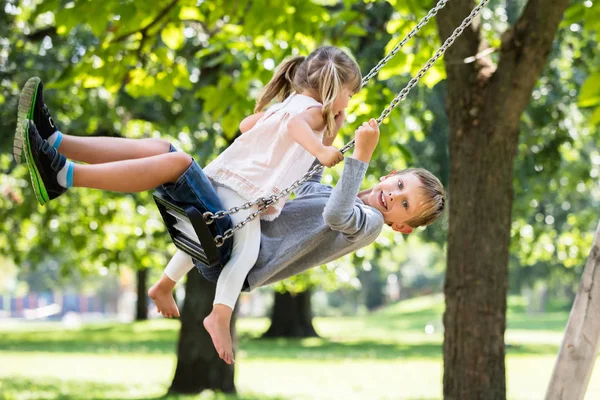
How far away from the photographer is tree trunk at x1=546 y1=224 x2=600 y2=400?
3.98 m

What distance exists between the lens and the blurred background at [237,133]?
6.34 meters

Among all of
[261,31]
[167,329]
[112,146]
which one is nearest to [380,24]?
[261,31]

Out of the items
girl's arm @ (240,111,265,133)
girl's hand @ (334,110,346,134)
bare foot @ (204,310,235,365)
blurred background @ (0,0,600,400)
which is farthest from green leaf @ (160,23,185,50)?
bare foot @ (204,310,235,365)

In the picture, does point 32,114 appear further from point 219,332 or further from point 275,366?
point 275,366

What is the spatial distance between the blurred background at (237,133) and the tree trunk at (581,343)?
2.11 metres

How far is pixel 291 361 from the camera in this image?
16.1 metres

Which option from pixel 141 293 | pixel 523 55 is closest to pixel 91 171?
pixel 523 55

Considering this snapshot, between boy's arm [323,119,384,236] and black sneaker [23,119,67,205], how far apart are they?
3.12ft

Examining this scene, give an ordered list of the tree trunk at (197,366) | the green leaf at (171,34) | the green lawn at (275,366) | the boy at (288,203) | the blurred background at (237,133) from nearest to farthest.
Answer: the boy at (288,203) < the blurred background at (237,133) < the green leaf at (171,34) < the tree trunk at (197,366) < the green lawn at (275,366)

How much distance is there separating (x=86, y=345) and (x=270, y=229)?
17.9 metres

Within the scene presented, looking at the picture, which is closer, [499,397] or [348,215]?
[348,215]

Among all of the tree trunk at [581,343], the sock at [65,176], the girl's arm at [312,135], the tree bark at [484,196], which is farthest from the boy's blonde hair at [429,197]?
the tree bark at [484,196]

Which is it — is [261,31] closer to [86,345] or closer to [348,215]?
[348,215]

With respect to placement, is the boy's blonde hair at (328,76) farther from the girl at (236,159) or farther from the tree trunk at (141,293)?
the tree trunk at (141,293)
